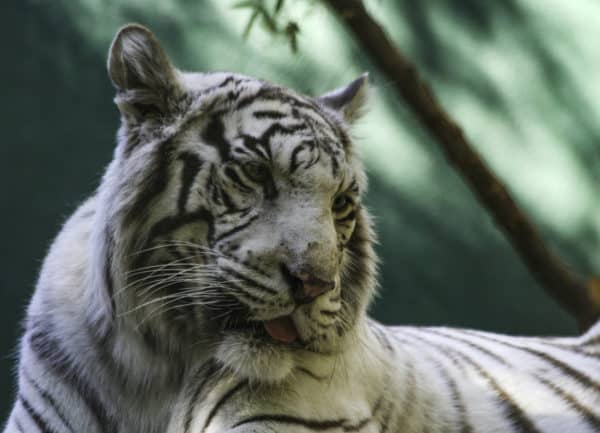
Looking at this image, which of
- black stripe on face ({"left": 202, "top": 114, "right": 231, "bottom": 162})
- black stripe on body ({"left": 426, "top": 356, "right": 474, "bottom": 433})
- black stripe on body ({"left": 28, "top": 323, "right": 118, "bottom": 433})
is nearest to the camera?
black stripe on face ({"left": 202, "top": 114, "right": 231, "bottom": 162})

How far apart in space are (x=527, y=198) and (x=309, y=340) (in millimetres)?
1782

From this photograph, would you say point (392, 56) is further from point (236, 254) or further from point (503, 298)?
point (503, 298)

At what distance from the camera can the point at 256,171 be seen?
4.30 feet

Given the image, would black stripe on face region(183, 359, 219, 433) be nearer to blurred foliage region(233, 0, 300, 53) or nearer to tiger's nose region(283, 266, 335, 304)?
tiger's nose region(283, 266, 335, 304)

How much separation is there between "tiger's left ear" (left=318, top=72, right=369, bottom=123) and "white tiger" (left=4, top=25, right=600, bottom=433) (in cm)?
7

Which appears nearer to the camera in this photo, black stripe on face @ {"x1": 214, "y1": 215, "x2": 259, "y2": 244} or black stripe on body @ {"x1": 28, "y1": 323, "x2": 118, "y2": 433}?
black stripe on face @ {"x1": 214, "y1": 215, "x2": 259, "y2": 244}

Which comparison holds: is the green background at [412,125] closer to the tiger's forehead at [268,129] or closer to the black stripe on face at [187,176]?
the tiger's forehead at [268,129]

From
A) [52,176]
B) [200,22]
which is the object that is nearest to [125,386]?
[52,176]

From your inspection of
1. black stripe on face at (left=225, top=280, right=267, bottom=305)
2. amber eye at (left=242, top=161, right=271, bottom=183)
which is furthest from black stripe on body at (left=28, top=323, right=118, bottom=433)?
amber eye at (left=242, top=161, right=271, bottom=183)

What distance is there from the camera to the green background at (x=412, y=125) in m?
2.63

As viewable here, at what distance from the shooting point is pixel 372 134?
2.84 meters

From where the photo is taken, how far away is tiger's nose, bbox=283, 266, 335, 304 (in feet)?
4.02

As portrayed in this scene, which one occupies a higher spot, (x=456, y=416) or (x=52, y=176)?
(x=52, y=176)

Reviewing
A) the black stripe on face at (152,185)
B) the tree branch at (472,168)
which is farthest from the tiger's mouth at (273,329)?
the tree branch at (472,168)
